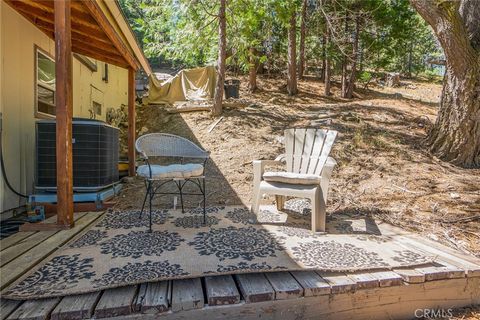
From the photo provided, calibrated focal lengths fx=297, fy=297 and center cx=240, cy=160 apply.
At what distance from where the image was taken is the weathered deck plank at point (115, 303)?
1.40m

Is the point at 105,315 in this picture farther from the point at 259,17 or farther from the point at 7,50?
the point at 259,17

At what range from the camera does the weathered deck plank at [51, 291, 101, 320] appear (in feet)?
4.51

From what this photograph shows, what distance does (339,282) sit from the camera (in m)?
1.71

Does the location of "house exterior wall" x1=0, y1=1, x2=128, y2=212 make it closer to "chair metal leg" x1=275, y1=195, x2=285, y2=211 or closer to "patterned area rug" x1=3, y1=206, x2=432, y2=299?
"patterned area rug" x1=3, y1=206, x2=432, y2=299

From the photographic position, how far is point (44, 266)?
1816mm

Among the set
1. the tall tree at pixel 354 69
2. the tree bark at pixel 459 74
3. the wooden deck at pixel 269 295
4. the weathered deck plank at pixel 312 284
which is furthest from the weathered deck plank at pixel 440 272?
the tall tree at pixel 354 69

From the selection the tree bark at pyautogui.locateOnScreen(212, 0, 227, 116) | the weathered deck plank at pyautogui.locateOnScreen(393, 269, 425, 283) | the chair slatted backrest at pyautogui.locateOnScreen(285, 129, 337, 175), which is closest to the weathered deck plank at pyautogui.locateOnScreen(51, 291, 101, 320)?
the weathered deck plank at pyautogui.locateOnScreen(393, 269, 425, 283)

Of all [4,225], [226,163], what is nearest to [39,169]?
[4,225]

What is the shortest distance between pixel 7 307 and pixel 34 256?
589 millimetres

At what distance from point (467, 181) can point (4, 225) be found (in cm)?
521

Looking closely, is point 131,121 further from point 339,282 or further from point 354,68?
point 354,68

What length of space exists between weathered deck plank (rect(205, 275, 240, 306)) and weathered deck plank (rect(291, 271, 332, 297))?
379mm

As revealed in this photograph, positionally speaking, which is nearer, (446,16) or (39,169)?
(39,169)

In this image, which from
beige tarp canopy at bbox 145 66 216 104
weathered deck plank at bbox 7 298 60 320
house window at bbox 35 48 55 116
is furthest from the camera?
beige tarp canopy at bbox 145 66 216 104
